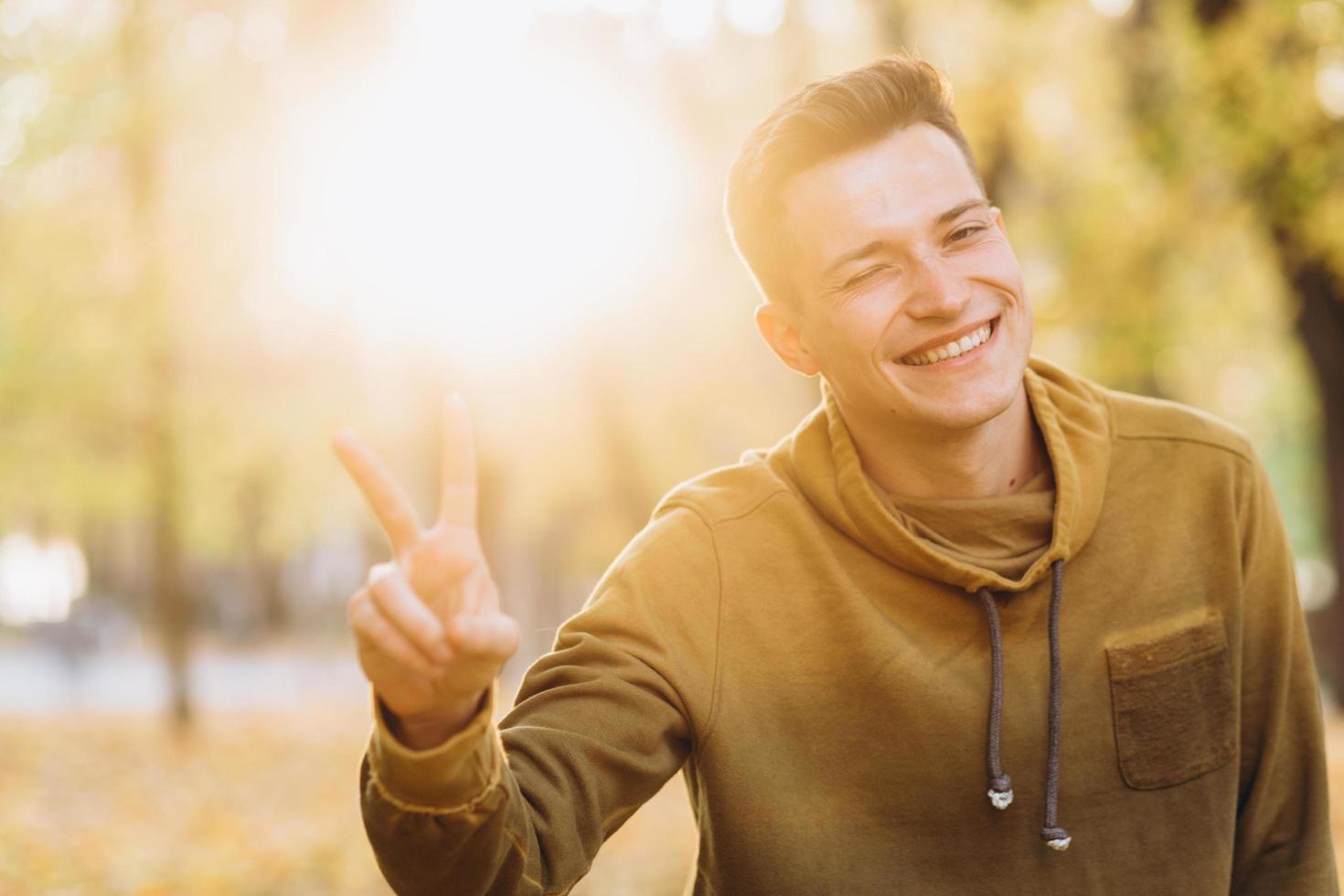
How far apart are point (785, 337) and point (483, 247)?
8.14m

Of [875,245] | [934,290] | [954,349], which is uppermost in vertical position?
[875,245]

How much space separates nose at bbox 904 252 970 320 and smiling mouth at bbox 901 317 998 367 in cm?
5

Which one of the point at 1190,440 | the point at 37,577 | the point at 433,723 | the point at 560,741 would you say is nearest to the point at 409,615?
the point at 433,723

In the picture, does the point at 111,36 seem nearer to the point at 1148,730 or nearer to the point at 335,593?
the point at 1148,730

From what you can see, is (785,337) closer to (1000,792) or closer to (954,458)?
(954,458)

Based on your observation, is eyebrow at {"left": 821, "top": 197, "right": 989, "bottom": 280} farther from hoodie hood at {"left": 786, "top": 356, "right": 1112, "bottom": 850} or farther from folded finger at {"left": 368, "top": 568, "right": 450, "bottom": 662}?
folded finger at {"left": 368, "top": 568, "right": 450, "bottom": 662}

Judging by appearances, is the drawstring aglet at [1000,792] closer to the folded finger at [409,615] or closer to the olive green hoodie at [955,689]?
the olive green hoodie at [955,689]

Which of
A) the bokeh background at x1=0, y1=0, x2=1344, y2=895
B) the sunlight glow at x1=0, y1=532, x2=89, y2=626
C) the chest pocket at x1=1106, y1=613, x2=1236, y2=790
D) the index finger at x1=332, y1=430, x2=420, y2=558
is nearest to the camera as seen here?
the index finger at x1=332, y1=430, x2=420, y2=558

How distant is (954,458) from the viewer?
267 cm

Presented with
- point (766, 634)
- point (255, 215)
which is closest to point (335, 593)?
point (255, 215)

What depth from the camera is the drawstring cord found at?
2.39 m

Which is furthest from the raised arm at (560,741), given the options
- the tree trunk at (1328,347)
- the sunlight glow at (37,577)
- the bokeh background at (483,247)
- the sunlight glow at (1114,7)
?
the sunlight glow at (37,577)

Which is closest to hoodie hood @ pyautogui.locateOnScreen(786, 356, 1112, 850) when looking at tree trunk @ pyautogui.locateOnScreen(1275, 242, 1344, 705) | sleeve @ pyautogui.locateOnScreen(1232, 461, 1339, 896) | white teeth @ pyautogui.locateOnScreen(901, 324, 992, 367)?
white teeth @ pyautogui.locateOnScreen(901, 324, 992, 367)

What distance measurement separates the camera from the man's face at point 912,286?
2600 millimetres
